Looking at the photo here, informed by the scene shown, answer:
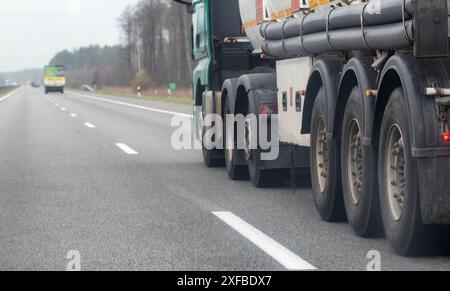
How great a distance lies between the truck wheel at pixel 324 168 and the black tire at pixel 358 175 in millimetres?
207

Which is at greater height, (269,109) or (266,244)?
(269,109)

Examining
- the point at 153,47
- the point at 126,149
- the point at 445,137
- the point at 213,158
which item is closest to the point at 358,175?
the point at 445,137

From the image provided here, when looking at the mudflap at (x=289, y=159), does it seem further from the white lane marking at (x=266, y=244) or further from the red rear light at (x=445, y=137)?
the red rear light at (x=445, y=137)

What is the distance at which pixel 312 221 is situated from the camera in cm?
795

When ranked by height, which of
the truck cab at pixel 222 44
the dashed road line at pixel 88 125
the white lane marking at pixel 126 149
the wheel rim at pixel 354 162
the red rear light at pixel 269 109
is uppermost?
the truck cab at pixel 222 44

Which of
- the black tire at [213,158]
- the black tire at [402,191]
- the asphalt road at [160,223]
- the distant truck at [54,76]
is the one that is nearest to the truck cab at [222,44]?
the black tire at [213,158]

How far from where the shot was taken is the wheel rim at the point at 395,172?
6.25m

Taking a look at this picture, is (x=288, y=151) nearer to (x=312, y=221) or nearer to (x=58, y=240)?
(x=312, y=221)

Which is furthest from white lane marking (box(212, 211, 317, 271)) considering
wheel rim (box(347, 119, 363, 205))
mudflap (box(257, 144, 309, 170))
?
mudflap (box(257, 144, 309, 170))

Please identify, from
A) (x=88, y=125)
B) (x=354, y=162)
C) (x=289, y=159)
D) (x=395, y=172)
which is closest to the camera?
(x=395, y=172)

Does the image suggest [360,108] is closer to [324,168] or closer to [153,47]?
[324,168]

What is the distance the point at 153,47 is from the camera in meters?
→ 110

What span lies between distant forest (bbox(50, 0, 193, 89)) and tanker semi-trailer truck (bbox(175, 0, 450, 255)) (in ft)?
217

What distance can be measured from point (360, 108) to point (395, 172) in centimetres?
69
